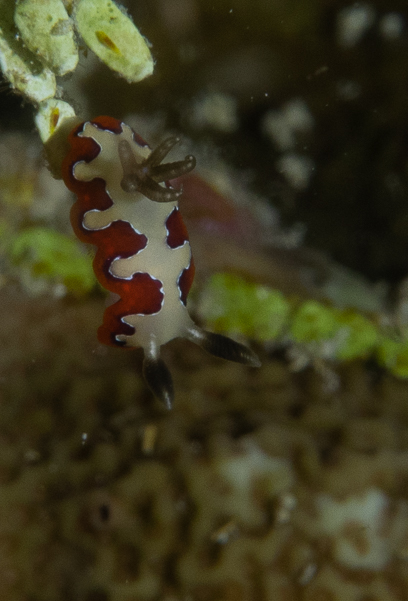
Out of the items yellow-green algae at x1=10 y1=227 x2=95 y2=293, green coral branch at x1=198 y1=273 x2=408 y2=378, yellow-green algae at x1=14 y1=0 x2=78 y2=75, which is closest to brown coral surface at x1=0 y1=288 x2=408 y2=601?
yellow-green algae at x1=10 y1=227 x2=95 y2=293

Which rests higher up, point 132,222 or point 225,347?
point 132,222

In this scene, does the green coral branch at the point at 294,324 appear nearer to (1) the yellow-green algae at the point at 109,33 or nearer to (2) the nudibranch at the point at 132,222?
(2) the nudibranch at the point at 132,222

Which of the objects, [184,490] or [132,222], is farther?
[184,490]

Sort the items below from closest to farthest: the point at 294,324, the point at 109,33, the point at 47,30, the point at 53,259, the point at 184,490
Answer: the point at 47,30 → the point at 109,33 → the point at 184,490 → the point at 53,259 → the point at 294,324

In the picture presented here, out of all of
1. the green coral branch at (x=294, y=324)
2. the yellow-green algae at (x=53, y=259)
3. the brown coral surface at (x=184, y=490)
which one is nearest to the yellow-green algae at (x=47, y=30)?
the yellow-green algae at (x=53, y=259)

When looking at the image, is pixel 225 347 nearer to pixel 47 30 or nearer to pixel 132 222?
pixel 132 222

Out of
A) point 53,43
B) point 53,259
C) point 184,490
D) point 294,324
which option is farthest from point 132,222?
point 294,324
